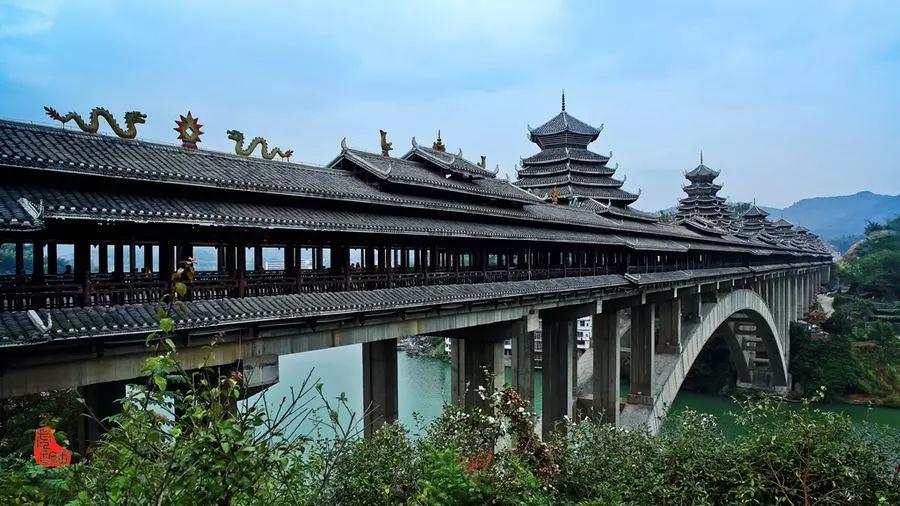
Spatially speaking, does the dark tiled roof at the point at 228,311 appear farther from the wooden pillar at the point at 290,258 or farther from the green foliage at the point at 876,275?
the green foliage at the point at 876,275

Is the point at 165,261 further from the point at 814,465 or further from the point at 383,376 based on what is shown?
the point at 814,465

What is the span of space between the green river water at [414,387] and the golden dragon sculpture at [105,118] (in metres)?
23.2

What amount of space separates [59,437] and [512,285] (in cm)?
1539

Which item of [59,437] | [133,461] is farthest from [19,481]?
[133,461]

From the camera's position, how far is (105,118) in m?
12.3

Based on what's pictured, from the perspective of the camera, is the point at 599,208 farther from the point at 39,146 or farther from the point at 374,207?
the point at 39,146

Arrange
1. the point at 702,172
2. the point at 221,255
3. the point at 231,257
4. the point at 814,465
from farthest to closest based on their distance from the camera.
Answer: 1. the point at 702,172
2. the point at 221,255
3. the point at 231,257
4. the point at 814,465

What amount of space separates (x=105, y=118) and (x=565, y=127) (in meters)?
40.2

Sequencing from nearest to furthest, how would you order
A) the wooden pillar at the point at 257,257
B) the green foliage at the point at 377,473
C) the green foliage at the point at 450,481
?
the green foliage at the point at 377,473, the green foliage at the point at 450,481, the wooden pillar at the point at 257,257

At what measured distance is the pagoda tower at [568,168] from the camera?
44.6 meters

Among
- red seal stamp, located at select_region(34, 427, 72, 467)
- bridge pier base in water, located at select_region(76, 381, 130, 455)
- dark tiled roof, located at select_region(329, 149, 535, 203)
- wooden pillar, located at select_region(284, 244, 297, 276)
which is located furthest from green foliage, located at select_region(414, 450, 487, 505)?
dark tiled roof, located at select_region(329, 149, 535, 203)

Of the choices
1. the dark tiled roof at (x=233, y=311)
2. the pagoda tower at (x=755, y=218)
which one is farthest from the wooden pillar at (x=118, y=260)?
the pagoda tower at (x=755, y=218)

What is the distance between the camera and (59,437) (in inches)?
241

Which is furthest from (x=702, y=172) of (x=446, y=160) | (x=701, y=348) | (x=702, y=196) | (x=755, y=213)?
(x=446, y=160)
